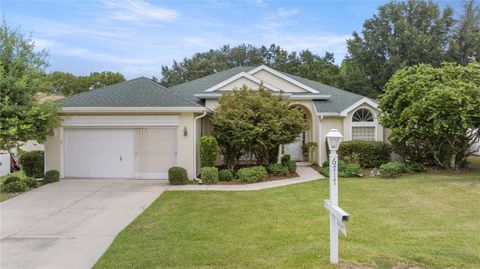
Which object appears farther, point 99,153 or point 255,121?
point 255,121

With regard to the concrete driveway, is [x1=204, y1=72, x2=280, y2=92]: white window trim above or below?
above

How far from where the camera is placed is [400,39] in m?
35.6

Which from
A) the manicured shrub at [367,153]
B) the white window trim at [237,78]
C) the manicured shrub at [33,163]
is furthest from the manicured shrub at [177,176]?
the manicured shrub at [367,153]

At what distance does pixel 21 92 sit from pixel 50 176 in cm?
341

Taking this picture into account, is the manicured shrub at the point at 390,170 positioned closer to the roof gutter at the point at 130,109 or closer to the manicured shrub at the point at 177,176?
the roof gutter at the point at 130,109

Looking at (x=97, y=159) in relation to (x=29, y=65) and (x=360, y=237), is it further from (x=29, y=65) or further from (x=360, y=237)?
(x=360, y=237)

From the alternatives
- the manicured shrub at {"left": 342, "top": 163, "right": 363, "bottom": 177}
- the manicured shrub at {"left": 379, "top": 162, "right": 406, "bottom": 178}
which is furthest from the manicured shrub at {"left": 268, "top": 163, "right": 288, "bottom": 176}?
the manicured shrub at {"left": 379, "top": 162, "right": 406, "bottom": 178}

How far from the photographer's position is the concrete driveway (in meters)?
6.39

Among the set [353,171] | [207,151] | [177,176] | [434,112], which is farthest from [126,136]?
[434,112]

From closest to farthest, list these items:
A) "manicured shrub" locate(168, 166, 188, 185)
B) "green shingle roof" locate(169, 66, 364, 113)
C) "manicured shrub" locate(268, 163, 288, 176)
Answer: "manicured shrub" locate(168, 166, 188, 185)
"manicured shrub" locate(268, 163, 288, 176)
"green shingle roof" locate(169, 66, 364, 113)

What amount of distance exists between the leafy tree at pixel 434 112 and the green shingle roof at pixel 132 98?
8250 mm

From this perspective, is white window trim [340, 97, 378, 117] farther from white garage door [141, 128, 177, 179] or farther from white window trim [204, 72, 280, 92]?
white garage door [141, 128, 177, 179]

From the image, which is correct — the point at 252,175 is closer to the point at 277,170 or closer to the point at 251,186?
the point at 251,186

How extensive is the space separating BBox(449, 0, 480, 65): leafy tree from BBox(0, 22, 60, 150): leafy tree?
34.6 meters
